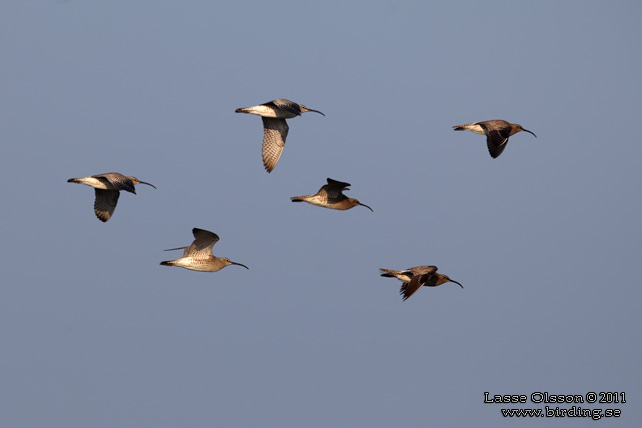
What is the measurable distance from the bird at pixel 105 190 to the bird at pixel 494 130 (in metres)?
9.91

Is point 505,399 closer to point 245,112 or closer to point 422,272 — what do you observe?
point 422,272

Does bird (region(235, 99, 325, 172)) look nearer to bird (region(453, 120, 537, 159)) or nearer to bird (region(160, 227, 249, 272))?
bird (region(160, 227, 249, 272))

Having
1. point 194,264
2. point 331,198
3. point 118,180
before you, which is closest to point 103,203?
point 118,180

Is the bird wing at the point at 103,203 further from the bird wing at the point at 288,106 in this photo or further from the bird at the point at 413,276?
the bird at the point at 413,276

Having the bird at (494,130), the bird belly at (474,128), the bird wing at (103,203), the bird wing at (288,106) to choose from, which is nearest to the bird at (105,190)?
the bird wing at (103,203)

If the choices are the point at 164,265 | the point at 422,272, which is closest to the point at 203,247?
the point at 164,265

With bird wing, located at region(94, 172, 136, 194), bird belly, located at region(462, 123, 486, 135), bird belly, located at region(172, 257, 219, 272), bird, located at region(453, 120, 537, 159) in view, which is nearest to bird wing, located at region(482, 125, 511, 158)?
bird, located at region(453, 120, 537, 159)

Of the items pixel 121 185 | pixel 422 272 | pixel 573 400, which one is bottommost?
pixel 573 400

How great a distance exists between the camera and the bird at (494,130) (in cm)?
3504

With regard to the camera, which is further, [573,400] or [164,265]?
[573,400]

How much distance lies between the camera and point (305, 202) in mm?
35531

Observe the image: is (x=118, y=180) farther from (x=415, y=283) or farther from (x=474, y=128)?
(x=474, y=128)

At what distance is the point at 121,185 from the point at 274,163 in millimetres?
5234

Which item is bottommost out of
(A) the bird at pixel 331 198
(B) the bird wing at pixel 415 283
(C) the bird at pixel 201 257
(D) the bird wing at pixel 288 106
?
(B) the bird wing at pixel 415 283
